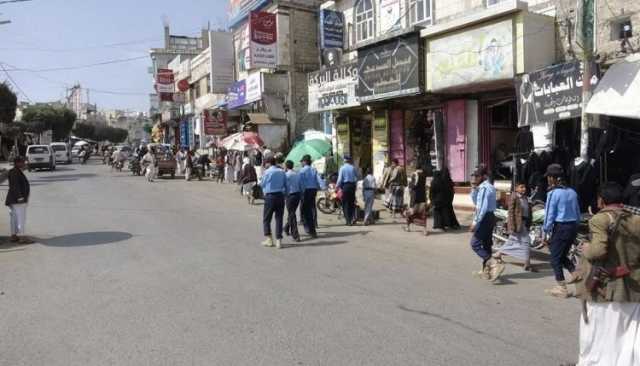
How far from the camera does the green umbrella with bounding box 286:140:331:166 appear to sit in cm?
1831

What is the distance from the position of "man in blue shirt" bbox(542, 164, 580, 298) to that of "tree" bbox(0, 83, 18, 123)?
42.6 meters

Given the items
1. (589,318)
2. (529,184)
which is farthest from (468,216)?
(589,318)

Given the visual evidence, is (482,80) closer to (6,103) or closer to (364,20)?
(364,20)

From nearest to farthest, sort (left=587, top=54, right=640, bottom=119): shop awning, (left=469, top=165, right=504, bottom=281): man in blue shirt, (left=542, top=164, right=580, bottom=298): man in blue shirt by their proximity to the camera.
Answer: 1. (left=542, top=164, right=580, bottom=298): man in blue shirt
2. (left=469, top=165, right=504, bottom=281): man in blue shirt
3. (left=587, top=54, right=640, bottom=119): shop awning

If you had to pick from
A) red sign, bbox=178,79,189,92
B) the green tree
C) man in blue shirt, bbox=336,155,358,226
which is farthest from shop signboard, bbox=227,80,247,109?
the green tree

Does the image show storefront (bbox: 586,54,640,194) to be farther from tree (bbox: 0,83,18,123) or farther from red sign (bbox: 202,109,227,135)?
tree (bbox: 0,83,18,123)

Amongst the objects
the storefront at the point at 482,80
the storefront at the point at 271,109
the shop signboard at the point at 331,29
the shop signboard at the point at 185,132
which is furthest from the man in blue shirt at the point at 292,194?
the shop signboard at the point at 185,132

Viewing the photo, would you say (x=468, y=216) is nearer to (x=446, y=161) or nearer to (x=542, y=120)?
(x=446, y=161)

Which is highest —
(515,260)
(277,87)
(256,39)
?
(256,39)

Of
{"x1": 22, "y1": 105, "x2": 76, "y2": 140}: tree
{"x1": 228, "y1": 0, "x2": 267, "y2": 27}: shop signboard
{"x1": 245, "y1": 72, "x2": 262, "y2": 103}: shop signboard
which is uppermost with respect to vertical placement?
{"x1": 228, "y1": 0, "x2": 267, "y2": 27}: shop signboard

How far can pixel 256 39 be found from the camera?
906 inches

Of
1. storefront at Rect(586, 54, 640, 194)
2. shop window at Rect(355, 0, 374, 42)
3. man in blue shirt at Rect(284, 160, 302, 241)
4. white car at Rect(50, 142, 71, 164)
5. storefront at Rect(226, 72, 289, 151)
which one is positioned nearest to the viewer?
storefront at Rect(586, 54, 640, 194)

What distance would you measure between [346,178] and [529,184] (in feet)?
13.9

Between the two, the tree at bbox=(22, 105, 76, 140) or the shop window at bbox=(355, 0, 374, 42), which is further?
the tree at bbox=(22, 105, 76, 140)
